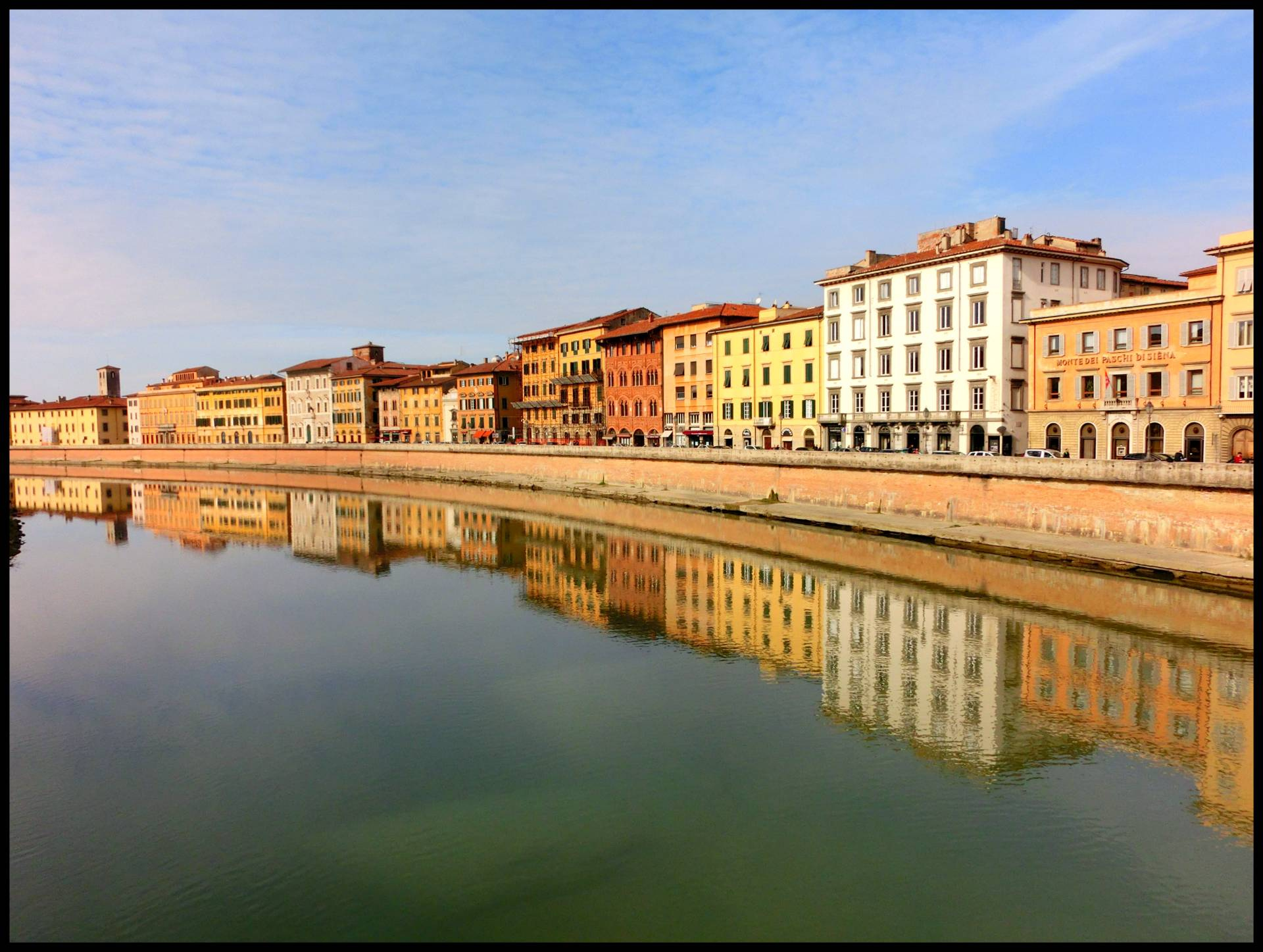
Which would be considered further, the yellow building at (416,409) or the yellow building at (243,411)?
the yellow building at (243,411)

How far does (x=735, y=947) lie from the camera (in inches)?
425

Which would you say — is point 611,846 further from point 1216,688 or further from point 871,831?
point 1216,688

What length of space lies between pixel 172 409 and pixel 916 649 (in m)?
142

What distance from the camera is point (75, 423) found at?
479 ft

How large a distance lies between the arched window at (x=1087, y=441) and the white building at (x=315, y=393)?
9824cm

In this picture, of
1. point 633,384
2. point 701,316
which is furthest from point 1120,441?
point 633,384

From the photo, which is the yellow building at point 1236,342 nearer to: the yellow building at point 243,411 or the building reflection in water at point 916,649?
the building reflection in water at point 916,649

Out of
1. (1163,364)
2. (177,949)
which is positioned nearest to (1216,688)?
(177,949)

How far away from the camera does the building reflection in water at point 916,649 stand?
17172 millimetres

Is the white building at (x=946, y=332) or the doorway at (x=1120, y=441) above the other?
the white building at (x=946, y=332)

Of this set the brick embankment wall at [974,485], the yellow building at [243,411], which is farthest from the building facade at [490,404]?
the yellow building at [243,411]

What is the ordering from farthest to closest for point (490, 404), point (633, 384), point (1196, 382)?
point (490, 404) < point (633, 384) < point (1196, 382)

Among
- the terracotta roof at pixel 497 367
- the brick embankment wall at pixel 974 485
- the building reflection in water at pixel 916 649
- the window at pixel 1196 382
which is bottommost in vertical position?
the building reflection in water at pixel 916 649

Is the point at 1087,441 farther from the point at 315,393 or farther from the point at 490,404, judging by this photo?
the point at 315,393
